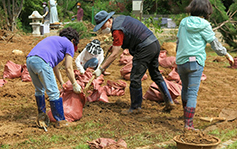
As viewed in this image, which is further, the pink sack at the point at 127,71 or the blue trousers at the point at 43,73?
the pink sack at the point at 127,71

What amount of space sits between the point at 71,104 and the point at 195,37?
6.61ft

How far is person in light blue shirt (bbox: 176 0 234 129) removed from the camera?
11.0 feet

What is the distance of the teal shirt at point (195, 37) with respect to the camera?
11.0ft

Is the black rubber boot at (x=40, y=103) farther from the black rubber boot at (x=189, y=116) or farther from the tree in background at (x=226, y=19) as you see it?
the tree in background at (x=226, y=19)

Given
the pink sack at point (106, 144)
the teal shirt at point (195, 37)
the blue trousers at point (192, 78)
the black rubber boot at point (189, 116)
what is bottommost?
the pink sack at point (106, 144)

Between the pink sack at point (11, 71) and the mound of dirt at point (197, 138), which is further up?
the mound of dirt at point (197, 138)

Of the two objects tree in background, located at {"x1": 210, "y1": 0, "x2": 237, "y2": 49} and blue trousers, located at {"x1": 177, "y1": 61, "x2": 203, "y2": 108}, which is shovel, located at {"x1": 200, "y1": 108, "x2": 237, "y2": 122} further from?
tree in background, located at {"x1": 210, "y1": 0, "x2": 237, "y2": 49}

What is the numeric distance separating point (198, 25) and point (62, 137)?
219 cm

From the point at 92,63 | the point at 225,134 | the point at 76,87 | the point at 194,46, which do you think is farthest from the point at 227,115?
the point at 92,63

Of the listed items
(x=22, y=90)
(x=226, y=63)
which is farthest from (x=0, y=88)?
(x=226, y=63)

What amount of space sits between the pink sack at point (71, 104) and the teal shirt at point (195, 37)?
1.64m

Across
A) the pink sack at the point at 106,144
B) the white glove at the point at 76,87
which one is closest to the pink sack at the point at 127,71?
the white glove at the point at 76,87

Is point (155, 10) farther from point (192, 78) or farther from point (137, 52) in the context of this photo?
point (192, 78)

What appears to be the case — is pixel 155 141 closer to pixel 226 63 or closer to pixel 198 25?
pixel 198 25
